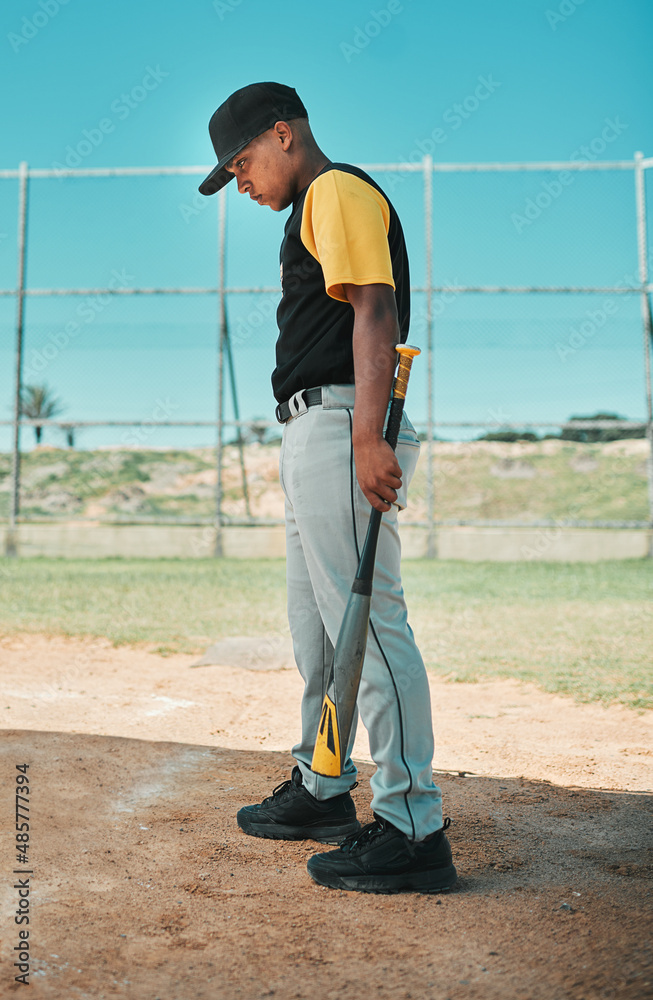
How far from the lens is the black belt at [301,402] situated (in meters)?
2.03

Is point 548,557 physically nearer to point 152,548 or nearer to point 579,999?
point 152,548

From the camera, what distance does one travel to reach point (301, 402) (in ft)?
6.77

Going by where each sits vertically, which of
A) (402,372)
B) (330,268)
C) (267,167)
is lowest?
(402,372)

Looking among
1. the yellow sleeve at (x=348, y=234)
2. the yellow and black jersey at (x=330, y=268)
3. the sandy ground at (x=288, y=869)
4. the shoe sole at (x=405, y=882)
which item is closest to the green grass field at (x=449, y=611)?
the sandy ground at (x=288, y=869)

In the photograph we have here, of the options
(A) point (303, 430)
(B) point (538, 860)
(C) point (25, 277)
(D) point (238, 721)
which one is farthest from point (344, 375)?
(C) point (25, 277)

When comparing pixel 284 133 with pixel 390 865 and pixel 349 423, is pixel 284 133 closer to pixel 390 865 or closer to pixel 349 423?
pixel 349 423

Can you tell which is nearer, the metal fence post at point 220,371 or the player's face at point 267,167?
the player's face at point 267,167

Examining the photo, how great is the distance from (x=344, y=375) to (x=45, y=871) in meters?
1.49

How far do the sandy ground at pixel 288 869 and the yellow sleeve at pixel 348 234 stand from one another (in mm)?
1484

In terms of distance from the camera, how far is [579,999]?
4.58 feet

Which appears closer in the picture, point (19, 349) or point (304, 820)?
point (304, 820)

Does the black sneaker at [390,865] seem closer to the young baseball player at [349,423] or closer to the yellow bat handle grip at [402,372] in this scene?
the young baseball player at [349,423]

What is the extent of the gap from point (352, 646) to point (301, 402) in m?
0.65

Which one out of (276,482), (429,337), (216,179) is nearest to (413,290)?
(429,337)
